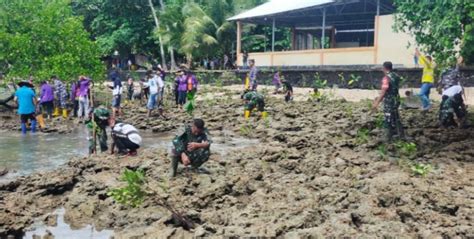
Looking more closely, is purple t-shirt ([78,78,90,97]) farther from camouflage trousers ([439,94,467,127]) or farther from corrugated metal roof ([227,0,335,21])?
corrugated metal roof ([227,0,335,21])

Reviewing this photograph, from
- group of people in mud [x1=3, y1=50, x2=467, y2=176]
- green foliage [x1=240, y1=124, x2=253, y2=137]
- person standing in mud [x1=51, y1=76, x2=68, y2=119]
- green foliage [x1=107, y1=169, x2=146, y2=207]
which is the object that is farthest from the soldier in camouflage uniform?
person standing in mud [x1=51, y1=76, x2=68, y2=119]

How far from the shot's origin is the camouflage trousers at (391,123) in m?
9.73

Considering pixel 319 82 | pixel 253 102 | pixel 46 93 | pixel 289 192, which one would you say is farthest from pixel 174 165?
pixel 319 82

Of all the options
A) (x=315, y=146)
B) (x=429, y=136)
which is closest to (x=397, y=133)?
(x=429, y=136)

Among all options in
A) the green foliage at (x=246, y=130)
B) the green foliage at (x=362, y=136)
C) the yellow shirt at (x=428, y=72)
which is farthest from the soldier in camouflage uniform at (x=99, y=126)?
Result: the yellow shirt at (x=428, y=72)

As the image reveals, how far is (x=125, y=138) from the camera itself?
9.18m

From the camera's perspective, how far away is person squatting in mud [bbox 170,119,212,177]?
766cm

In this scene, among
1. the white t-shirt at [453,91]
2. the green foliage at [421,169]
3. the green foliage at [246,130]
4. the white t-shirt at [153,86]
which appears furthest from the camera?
the white t-shirt at [153,86]

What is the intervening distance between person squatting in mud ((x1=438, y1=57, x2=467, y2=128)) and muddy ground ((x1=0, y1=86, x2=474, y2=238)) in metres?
0.32

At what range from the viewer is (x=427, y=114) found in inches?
522

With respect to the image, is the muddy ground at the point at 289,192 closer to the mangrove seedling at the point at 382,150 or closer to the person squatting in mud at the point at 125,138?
the mangrove seedling at the point at 382,150

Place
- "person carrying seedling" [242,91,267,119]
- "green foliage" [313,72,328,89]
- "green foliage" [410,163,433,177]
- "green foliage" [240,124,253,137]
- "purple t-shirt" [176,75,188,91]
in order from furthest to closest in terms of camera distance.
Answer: "green foliage" [313,72,328,89] → "purple t-shirt" [176,75,188,91] → "person carrying seedling" [242,91,267,119] → "green foliage" [240,124,253,137] → "green foliage" [410,163,433,177]

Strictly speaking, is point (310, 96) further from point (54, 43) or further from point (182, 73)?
point (54, 43)

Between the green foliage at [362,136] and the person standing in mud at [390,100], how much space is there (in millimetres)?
489
